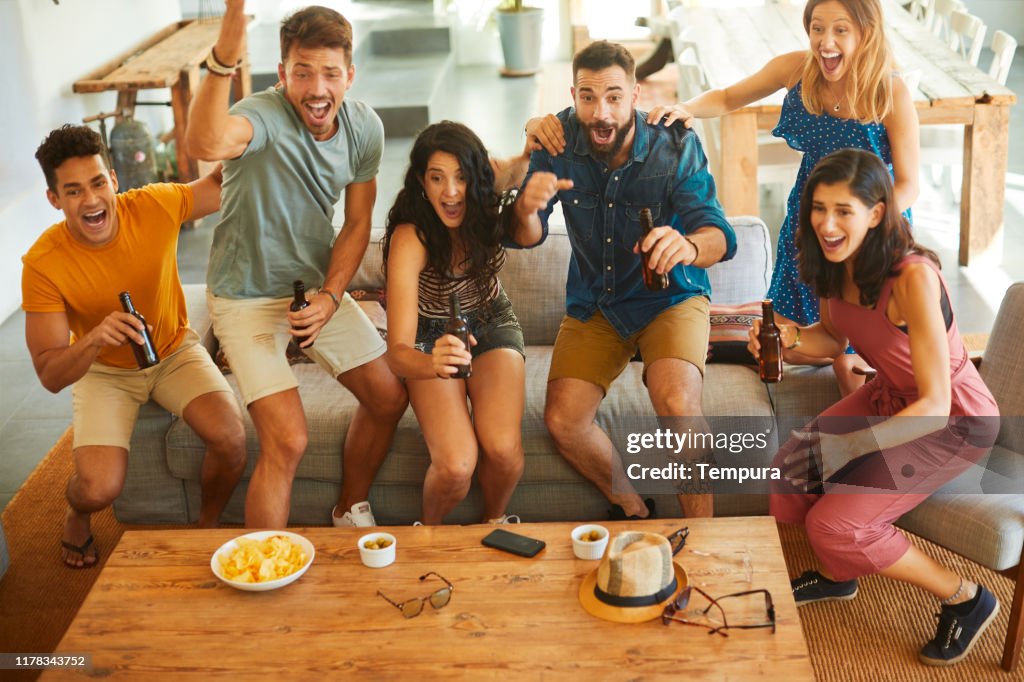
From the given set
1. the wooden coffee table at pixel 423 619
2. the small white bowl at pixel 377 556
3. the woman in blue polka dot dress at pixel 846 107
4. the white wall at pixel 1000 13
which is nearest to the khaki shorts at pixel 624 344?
the woman in blue polka dot dress at pixel 846 107

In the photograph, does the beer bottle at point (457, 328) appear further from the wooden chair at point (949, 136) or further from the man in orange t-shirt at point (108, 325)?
the wooden chair at point (949, 136)

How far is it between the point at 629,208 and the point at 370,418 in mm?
888

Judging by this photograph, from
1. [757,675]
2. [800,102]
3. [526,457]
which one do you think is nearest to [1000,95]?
[800,102]

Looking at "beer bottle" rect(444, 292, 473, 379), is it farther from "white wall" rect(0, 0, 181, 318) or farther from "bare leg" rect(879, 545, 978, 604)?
"white wall" rect(0, 0, 181, 318)

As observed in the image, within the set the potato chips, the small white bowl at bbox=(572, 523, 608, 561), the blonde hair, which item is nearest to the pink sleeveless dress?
the small white bowl at bbox=(572, 523, 608, 561)

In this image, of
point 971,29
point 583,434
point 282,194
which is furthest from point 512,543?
point 971,29

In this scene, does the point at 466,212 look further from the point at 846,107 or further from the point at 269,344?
the point at 846,107

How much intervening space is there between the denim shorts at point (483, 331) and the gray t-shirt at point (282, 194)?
1.04ft

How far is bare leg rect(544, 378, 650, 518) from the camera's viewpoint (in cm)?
290

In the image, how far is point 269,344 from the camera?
114 inches

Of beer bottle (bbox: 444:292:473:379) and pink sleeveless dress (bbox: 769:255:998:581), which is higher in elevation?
beer bottle (bbox: 444:292:473:379)

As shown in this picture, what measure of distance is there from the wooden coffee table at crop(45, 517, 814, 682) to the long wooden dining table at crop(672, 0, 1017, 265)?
2556mm

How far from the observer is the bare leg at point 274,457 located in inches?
111

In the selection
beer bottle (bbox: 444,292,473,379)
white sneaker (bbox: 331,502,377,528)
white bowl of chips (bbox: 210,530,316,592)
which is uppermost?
beer bottle (bbox: 444,292,473,379)
